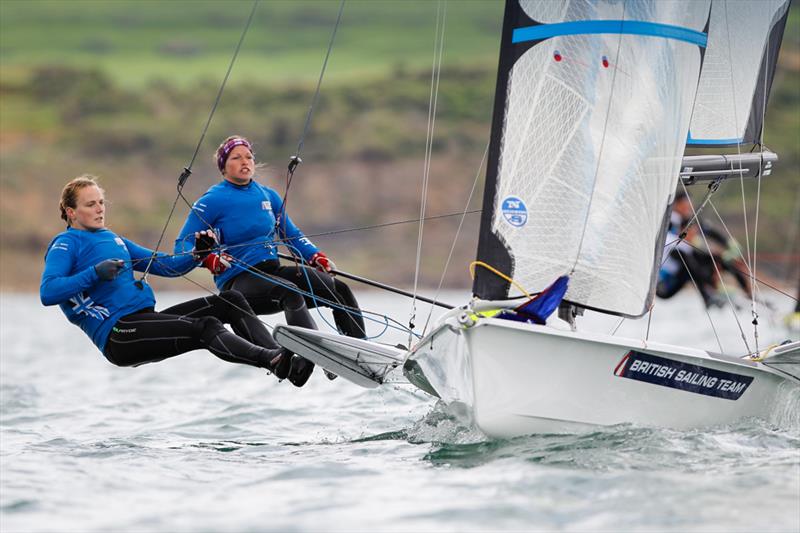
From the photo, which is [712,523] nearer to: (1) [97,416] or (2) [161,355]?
(2) [161,355]

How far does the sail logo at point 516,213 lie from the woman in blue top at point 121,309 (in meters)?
1.24

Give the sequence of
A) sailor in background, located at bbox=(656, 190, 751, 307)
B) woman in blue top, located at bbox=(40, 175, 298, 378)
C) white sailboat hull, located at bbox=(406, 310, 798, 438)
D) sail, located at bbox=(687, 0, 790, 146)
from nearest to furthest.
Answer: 1. white sailboat hull, located at bbox=(406, 310, 798, 438)
2. woman in blue top, located at bbox=(40, 175, 298, 378)
3. sail, located at bbox=(687, 0, 790, 146)
4. sailor in background, located at bbox=(656, 190, 751, 307)

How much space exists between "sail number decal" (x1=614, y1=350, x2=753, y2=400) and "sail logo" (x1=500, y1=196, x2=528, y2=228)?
757 millimetres

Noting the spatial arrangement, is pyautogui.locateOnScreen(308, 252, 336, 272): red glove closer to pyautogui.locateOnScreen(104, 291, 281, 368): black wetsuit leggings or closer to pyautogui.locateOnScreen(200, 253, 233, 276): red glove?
pyautogui.locateOnScreen(200, 253, 233, 276): red glove

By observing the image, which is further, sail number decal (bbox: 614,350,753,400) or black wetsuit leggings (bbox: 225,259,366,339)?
black wetsuit leggings (bbox: 225,259,366,339)

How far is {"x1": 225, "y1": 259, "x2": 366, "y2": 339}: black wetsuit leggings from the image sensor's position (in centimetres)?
586

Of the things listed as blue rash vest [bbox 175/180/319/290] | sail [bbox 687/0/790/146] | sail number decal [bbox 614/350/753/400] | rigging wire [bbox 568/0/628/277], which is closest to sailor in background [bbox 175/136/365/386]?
blue rash vest [bbox 175/180/319/290]

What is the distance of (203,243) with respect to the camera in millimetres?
5723

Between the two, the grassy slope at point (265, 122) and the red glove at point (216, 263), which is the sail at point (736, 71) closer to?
the red glove at point (216, 263)

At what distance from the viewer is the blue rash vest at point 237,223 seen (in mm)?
5883

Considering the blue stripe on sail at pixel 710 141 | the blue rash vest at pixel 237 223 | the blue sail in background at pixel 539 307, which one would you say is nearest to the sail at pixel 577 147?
the blue sail in background at pixel 539 307

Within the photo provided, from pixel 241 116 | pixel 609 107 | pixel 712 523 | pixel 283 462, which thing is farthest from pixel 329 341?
pixel 241 116

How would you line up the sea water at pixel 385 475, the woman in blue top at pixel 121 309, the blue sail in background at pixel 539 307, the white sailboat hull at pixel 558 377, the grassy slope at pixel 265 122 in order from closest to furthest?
the sea water at pixel 385 475
the white sailboat hull at pixel 558 377
the blue sail in background at pixel 539 307
the woman in blue top at pixel 121 309
the grassy slope at pixel 265 122

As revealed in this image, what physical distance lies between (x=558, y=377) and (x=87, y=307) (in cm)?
225
